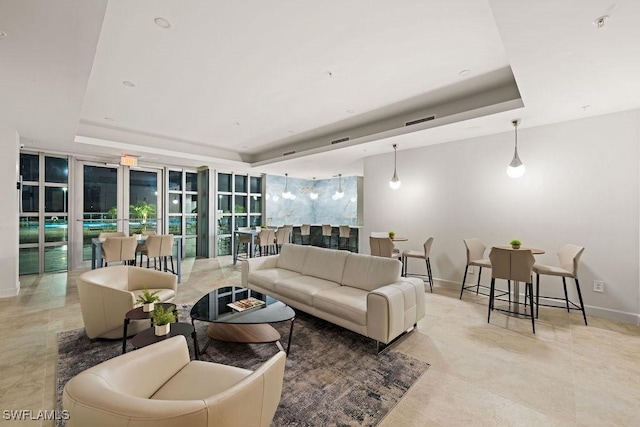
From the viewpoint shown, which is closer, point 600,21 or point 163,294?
point 600,21

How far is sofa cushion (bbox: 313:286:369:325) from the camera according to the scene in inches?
107

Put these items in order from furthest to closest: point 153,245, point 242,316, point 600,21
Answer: point 153,245 < point 242,316 < point 600,21

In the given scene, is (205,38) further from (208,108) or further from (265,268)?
(265,268)

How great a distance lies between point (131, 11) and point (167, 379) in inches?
99.6

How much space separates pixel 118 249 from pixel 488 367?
5.32 meters

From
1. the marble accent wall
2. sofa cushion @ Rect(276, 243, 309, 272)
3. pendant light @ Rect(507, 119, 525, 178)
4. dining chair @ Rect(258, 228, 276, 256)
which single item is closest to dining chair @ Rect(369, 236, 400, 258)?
sofa cushion @ Rect(276, 243, 309, 272)

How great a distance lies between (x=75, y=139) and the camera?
473 cm

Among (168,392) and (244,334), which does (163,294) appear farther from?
(168,392)

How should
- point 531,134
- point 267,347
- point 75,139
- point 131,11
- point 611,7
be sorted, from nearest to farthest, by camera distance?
1. point 611,7
2. point 131,11
3. point 267,347
4. point 531,134
5. point 75,139

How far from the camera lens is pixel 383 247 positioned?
470 cm

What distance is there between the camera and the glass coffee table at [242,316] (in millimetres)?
2453

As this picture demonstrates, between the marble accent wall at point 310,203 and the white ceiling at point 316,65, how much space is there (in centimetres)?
446

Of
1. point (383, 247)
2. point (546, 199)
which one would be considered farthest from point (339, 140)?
point (546, 199)

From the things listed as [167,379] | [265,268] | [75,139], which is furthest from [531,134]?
[75,139]
